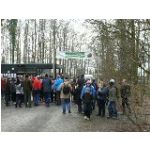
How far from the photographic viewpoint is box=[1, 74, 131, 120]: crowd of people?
17.8 m

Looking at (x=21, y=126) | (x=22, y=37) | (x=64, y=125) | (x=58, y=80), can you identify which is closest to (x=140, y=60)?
(x=64, y=125)

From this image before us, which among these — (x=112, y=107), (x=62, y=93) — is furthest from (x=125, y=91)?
(x=62, y=93)

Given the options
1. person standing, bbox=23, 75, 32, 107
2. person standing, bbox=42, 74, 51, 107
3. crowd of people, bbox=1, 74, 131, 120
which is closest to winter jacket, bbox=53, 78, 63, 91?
crowd of people, bbox=1, 74, 131, 120

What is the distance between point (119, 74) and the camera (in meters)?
14.2

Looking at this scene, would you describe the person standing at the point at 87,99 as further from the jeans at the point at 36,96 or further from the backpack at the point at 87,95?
the jeans at the point at 36,96

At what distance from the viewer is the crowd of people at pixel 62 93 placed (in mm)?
17766

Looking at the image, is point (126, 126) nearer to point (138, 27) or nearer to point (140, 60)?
point (140, 60)

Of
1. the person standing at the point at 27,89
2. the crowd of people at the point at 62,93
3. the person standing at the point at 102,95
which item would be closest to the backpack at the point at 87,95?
the crowd of people at the point at 62,93

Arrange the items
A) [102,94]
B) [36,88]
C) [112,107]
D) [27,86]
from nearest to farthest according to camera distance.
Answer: [112,107] → [102,94] → [27,86] → [36,88]

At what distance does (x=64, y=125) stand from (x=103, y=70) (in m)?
2.37

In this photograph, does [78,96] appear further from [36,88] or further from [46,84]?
[36,88]

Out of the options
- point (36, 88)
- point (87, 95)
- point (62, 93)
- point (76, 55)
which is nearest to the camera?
point (87, 95)

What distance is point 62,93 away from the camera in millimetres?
19000

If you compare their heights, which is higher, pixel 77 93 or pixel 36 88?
pixel 36 88
